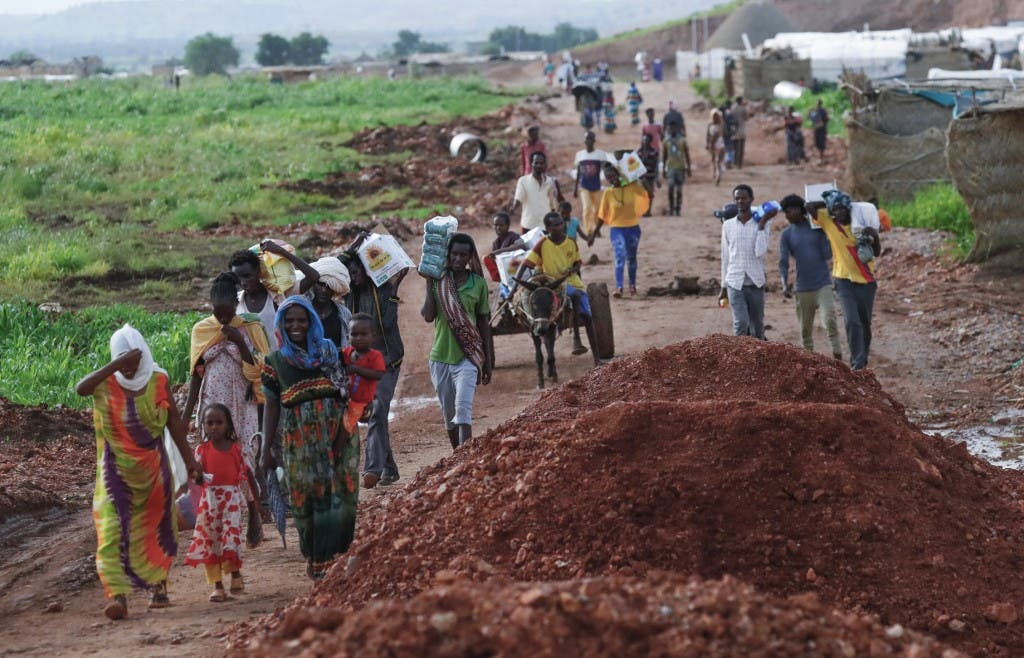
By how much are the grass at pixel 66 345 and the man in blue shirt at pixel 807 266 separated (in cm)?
569

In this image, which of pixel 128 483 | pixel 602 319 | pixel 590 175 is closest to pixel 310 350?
pixel 128 483

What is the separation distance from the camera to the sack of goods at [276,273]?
8828mm

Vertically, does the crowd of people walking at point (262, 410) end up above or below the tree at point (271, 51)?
below

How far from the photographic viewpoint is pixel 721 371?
9156mm

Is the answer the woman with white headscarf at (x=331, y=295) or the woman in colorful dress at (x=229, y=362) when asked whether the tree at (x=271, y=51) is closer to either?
the woman with white headscarf at (x=331, y=295)

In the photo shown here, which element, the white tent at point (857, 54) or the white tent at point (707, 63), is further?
the white tent at point (707, 63)

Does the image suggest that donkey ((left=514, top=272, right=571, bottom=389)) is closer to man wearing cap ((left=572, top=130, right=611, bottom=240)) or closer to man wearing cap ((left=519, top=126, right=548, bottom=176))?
man wearing cap ((left=572, top=130, right=611, bottom=240))

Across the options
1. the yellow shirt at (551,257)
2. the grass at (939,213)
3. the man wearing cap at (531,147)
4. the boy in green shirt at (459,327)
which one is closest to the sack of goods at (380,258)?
the boy in green shirt at (459,327)

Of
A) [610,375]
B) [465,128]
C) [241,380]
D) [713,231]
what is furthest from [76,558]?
[465,128]

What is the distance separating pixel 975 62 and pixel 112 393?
3772 cm

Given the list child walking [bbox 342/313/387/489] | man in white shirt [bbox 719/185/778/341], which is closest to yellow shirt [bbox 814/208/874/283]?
man in white shirt [bbox 719/185/778/341]

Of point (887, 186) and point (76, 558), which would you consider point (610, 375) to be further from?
point (887, 186)

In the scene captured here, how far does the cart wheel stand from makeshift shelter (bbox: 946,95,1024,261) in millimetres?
5331

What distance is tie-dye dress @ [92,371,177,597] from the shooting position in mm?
7098
